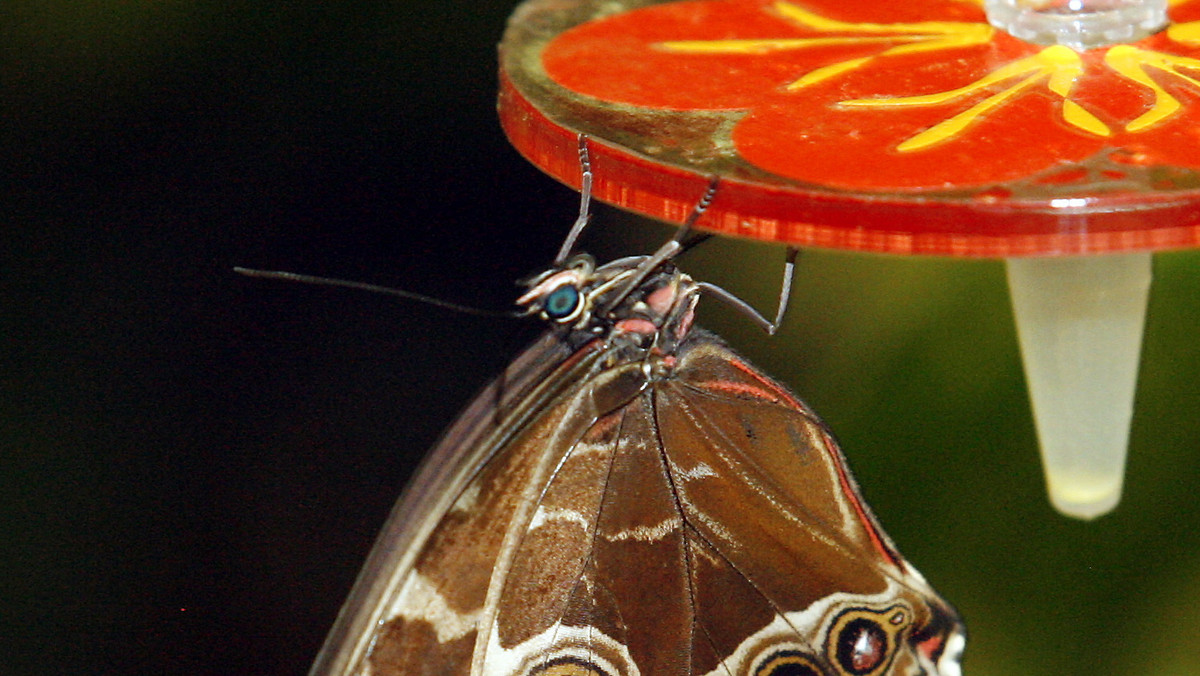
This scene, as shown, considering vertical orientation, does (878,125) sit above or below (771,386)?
above

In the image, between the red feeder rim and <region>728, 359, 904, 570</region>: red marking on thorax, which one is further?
<region>728, 359, 904, 570</region>: red marking on thorax

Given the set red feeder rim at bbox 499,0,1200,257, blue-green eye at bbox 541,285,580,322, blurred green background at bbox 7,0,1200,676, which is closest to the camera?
red feeder rim at bbox 499,0,1200,257

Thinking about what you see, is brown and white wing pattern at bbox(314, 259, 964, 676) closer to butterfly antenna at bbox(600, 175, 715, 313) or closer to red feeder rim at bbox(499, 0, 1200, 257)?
butterfly antenna at bbox(600, 175, 715, 313)

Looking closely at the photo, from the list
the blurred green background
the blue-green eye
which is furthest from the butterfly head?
the blurred green background

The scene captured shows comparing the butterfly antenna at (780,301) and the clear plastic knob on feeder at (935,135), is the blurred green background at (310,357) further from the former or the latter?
the butterfly antenna at (780,301)

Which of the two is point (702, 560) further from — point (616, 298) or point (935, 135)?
point (935, 135)

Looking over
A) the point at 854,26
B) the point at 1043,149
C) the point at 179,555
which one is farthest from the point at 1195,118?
the point at 179,555

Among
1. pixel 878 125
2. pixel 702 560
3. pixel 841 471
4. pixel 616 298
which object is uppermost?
pixel 878 125

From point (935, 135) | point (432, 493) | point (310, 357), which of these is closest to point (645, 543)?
point (432, 493)
